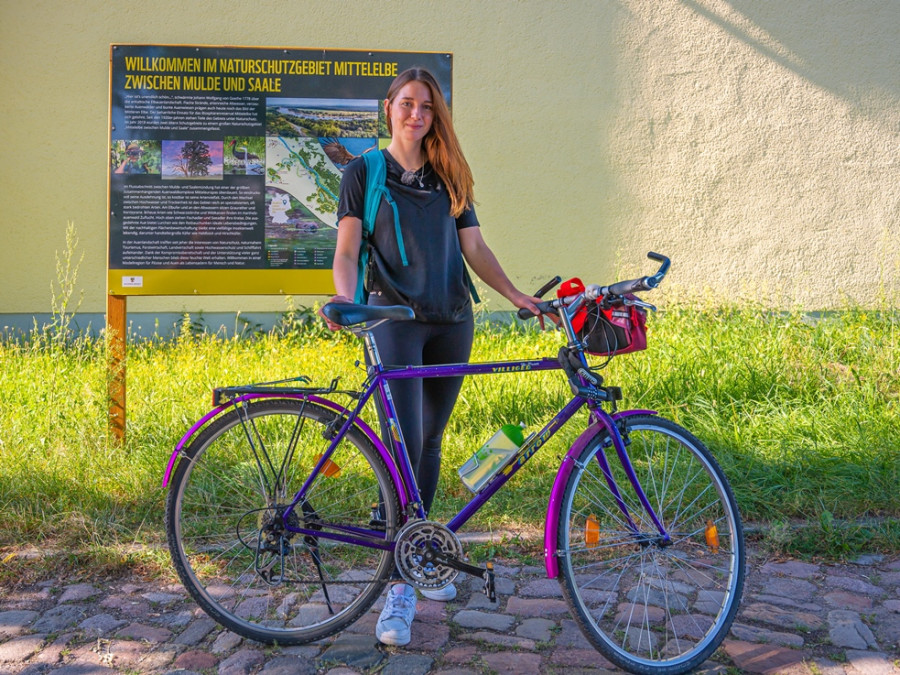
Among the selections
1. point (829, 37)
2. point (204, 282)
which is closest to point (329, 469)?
point (204, 282)

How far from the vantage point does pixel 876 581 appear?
3666 mm

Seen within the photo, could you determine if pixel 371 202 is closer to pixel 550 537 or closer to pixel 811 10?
pixel 550 537

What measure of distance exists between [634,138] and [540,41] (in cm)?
126

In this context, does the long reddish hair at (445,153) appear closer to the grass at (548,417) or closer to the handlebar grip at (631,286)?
the handlebar grip at (631,286)

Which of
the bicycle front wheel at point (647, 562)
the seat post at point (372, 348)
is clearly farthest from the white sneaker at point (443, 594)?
the seat post at point (372, 348)

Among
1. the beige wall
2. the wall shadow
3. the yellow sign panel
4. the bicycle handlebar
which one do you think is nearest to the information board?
the yellow sign panel

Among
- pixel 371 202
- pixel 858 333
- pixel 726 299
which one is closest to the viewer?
pixel 371 202

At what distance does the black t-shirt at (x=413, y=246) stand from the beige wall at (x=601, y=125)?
17.7 feet

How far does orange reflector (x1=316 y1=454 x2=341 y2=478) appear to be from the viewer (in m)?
3.01

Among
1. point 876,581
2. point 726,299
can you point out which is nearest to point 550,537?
point 876,581

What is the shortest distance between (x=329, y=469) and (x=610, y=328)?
105cm

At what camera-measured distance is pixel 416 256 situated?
10.5 feet

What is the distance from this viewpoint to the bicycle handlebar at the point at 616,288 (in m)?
2.70

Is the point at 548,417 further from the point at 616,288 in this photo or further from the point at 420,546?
the point at 616,288
